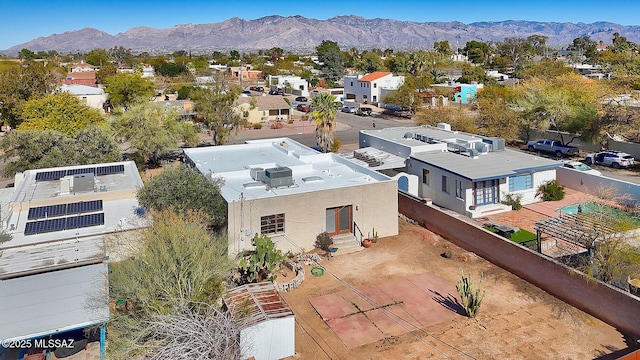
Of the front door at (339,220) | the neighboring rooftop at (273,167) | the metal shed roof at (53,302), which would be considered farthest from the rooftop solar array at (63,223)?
the front door at (339,220)

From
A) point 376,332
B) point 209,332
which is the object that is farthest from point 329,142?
point 209,332

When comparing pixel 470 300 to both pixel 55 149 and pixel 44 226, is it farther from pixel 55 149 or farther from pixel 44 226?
pixel 55 149

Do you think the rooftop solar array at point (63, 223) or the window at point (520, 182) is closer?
the rooftop solar array at point (63, 223)

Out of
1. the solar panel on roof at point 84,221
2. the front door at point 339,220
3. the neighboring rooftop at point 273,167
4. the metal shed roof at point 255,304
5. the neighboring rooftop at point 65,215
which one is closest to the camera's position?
the metal shed roof at point 255,304

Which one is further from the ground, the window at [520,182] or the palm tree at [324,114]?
the palm tree at [324,114]

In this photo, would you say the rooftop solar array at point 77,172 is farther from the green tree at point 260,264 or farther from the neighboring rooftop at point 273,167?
the green tree at point 260,264

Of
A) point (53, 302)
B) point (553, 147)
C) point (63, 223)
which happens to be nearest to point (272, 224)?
point (63, 223)
